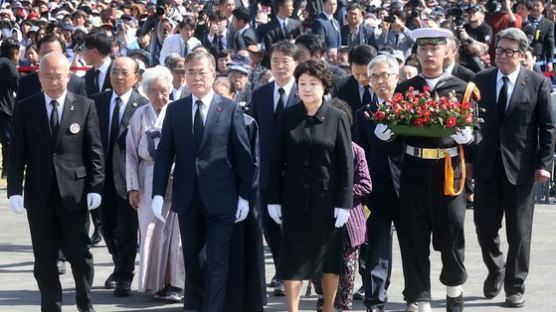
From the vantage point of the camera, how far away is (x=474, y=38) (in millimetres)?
19641

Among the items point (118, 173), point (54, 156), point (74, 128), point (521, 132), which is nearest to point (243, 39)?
point (118, 173)

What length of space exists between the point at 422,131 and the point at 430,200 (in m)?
0.54

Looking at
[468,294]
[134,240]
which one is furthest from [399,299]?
[134,240]

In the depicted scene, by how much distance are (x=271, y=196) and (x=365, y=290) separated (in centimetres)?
136

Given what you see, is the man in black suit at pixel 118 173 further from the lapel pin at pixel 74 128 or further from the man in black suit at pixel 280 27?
the man in black suit at pixel 280 27

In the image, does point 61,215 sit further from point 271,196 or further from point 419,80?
point 419,80

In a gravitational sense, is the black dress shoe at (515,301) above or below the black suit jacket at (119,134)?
below

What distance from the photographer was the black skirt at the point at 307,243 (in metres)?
8.82

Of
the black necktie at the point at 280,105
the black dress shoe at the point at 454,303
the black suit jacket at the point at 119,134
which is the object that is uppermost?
the black necktie at the point at 280,105

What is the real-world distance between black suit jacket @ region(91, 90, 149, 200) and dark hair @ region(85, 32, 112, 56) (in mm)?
1580

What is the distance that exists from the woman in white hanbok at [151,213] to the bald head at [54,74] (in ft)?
4.02

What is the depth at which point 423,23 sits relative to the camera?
2184cm

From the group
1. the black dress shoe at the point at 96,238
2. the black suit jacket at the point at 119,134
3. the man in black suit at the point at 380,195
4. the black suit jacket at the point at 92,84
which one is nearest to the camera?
the man in black suit at the point at 380,195

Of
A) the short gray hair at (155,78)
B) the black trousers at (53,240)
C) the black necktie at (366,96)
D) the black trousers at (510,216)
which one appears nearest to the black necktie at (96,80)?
the short gray hair at (155,78)
